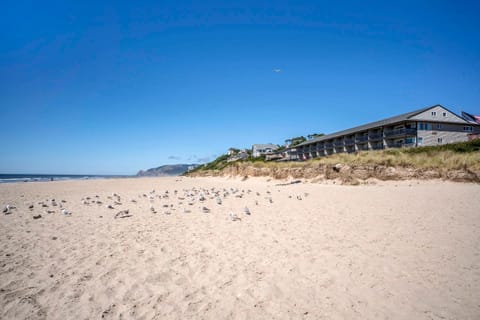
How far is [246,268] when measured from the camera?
4.06m

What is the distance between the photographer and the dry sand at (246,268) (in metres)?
2.99

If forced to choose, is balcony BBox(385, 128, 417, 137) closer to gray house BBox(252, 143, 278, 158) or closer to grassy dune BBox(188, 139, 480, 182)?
grassy dune BBox(188, 139, 480, 182)

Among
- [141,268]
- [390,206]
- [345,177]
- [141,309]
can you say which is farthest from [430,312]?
[345,177]

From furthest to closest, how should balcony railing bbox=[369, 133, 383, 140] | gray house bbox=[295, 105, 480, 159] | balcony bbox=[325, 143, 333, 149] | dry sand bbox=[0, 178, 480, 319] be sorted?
balcony bbox=[325, 143, 333, 149] < balcony railing bbox=[369, 133, 383, 140] < gray house bbox=[295, 105, 480, 159] < dry sand bbox=[0, 178, 480, 319]

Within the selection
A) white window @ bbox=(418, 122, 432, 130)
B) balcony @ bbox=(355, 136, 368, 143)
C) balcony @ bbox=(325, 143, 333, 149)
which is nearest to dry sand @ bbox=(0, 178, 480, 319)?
white window @ bbox=(418, 122, 432, 130)

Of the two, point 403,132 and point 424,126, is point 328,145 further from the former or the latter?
point 424,126

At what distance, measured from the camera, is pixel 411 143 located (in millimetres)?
33031

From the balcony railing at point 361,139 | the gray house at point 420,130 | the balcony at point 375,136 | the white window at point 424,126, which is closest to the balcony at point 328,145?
the balcony railing at point 361,139

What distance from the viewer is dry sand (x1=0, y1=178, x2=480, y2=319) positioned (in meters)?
2.99

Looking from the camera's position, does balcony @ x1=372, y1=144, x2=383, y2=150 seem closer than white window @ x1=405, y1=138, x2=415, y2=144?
No

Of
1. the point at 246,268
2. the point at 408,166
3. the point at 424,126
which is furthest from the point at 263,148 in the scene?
the point at 246,268

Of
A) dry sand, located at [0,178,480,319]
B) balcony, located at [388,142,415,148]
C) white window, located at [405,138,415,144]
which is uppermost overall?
white window, located at [405,138,415,144]

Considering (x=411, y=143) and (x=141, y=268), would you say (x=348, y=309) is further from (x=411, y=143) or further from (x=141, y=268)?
(x=411, y=143)

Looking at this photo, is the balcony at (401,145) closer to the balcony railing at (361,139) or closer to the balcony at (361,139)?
the balcony at (361,139)
